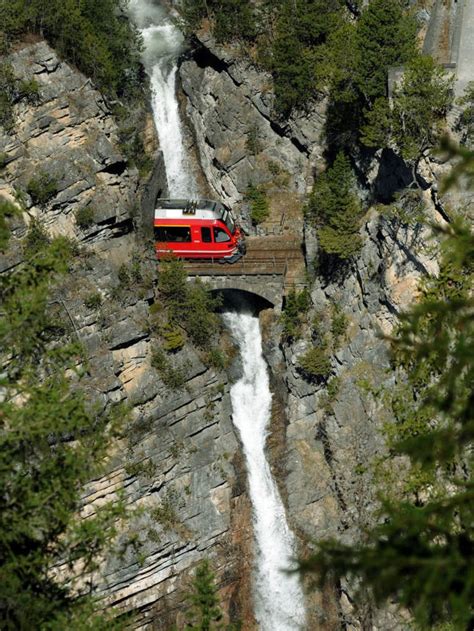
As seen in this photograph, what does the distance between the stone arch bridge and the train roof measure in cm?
229

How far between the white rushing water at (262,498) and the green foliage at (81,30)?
45.5ft

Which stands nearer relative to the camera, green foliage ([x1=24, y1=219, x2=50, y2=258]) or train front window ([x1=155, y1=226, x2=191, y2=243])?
green foliage ([x1=24, y1=219, x2=50, y2=258])

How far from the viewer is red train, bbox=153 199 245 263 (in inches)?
1607

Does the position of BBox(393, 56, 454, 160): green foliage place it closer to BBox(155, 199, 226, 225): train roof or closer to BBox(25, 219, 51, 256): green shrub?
BBox(155, 199, 226, 225): train roof

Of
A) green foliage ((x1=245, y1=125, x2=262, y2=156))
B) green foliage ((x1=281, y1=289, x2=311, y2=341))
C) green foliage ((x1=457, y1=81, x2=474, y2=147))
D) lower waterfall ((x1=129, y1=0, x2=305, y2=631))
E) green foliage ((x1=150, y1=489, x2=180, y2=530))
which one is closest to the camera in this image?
green foliage ((x1=457, y1=81, x2=474, y2=147))

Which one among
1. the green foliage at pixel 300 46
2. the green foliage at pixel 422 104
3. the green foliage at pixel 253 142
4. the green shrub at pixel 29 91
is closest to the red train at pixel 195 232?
the green foliage at pixel 253 142

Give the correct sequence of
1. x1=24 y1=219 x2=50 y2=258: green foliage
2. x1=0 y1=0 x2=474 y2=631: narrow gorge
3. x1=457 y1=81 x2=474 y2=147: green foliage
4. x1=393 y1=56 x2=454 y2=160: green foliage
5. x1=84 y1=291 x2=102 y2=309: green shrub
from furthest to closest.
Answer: x1=84 y1=291 x2=102 y2=309: green shrub → x1=24 y1=219 x2=50 y2=258: green foliage → x1=0 y1=0 x2=474 y2=631: narrow gorge → x1=393 y1=56 x2=454 y2=160: green foliage → x1=457 y1=81 x2=474 y2=147: green foliage

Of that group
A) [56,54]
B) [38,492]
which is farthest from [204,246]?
[38,492]

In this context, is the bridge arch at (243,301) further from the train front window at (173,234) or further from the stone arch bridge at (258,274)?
the train front window at (173,234)

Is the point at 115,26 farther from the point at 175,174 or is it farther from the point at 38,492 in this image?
the point at 38,492

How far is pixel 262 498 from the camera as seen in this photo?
1575 inches

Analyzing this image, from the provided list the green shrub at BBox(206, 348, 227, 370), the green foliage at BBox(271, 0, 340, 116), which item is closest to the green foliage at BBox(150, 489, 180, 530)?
the green shrub at BBox(206, 348, 227, 370)

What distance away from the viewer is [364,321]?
124 feet

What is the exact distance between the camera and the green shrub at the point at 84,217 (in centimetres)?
3925
